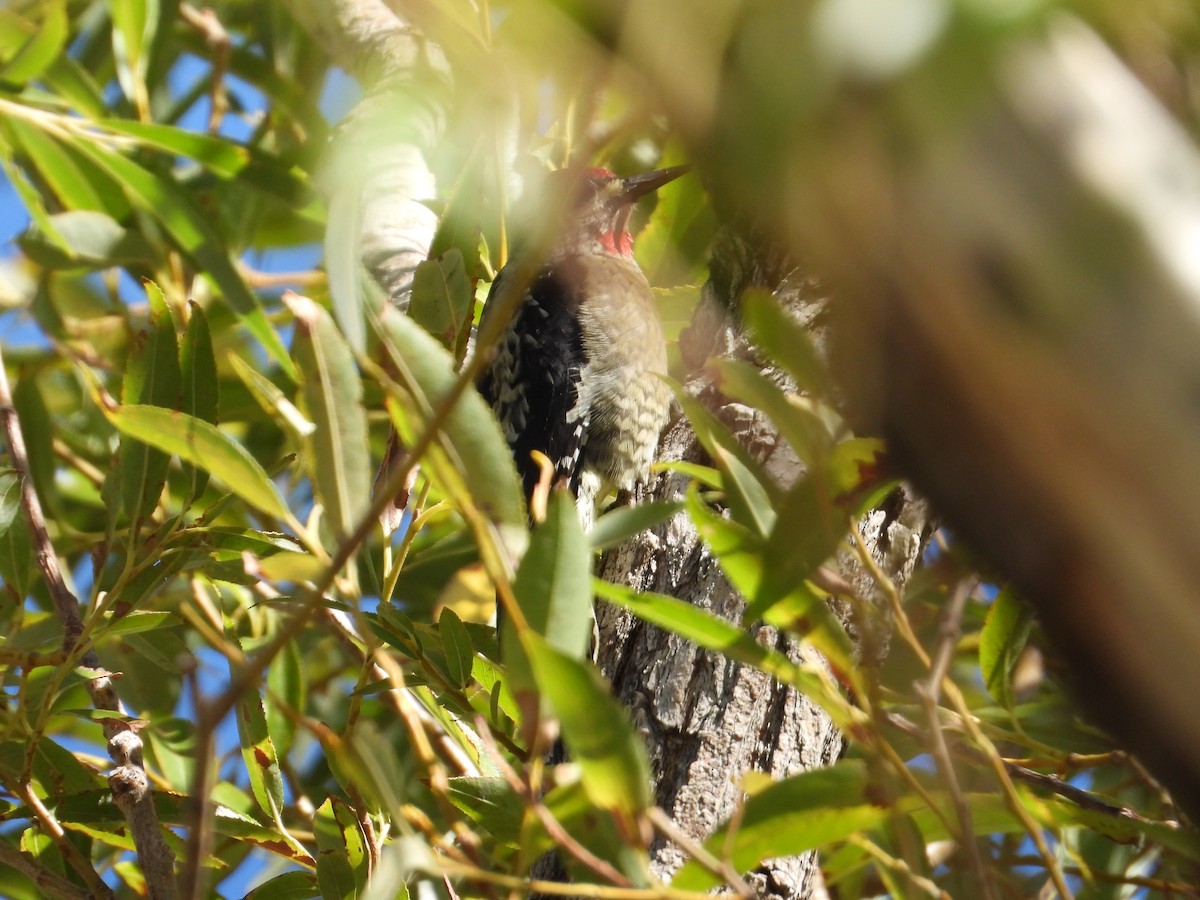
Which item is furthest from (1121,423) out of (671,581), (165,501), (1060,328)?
(165,501)

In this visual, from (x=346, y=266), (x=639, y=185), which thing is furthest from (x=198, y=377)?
(x=639, y=185)

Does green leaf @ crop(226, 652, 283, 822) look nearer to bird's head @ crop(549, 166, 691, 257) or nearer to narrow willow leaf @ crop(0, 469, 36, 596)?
narrow willow leaf @ crop(0, 469, 36, 596)

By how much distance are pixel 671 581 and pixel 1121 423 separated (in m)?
1.04

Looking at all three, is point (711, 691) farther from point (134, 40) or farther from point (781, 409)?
point (134, 40)

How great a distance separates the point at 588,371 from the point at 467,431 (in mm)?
2180

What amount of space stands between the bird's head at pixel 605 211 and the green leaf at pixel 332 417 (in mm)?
2344

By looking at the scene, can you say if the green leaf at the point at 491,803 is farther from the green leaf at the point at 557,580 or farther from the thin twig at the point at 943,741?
the thin twig at the point at 943,741

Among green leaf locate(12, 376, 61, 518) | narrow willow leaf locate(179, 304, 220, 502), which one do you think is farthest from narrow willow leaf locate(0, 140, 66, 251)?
narrow willow leaf locate(179, 304, 220, 502)

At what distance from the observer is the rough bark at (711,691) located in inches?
51.7

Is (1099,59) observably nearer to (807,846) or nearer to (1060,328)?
(1060,328)

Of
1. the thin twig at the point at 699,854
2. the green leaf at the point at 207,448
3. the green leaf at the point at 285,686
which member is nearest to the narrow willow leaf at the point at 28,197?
the green leaf at the point at 285,686

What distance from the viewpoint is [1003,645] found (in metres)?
1.21

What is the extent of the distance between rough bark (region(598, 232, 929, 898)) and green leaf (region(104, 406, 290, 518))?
550 millimetres

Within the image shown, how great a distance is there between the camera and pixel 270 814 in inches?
60.0
